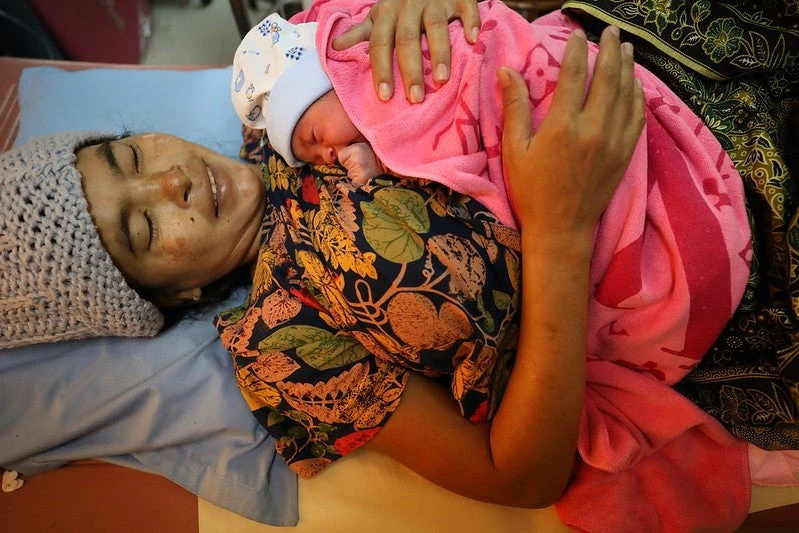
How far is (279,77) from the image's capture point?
3.64 feet

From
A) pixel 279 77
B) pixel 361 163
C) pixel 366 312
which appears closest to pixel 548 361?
pixel 366 312

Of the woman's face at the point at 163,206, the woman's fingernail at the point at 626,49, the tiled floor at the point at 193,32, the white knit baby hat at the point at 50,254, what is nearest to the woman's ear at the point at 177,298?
the woman's face at the point at 163,206

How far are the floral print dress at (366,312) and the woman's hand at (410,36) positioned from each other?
0.64ft

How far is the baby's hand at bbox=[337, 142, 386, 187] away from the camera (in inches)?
42.6

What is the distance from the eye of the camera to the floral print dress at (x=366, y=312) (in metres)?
0.98

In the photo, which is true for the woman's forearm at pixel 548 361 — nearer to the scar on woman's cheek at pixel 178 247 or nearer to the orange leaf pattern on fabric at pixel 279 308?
the orange leaf pattern on fabric at pixel 279 308

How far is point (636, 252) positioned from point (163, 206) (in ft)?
3.17

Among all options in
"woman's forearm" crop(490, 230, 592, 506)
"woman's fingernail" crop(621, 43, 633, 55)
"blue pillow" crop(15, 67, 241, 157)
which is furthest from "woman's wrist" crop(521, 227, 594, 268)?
"blue pillow" crop(15, 67, 241, 157)

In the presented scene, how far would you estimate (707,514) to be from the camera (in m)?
1.12

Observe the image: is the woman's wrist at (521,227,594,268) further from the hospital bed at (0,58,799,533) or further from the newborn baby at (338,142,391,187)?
the hospital bed at (0,58,799,533)

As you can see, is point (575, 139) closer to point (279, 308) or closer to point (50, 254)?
point (279, 308)

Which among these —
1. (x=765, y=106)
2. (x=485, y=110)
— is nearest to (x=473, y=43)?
(x=485, y=110)

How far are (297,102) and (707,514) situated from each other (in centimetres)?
120

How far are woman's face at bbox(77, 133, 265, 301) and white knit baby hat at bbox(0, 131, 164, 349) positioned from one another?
0.05 metres
